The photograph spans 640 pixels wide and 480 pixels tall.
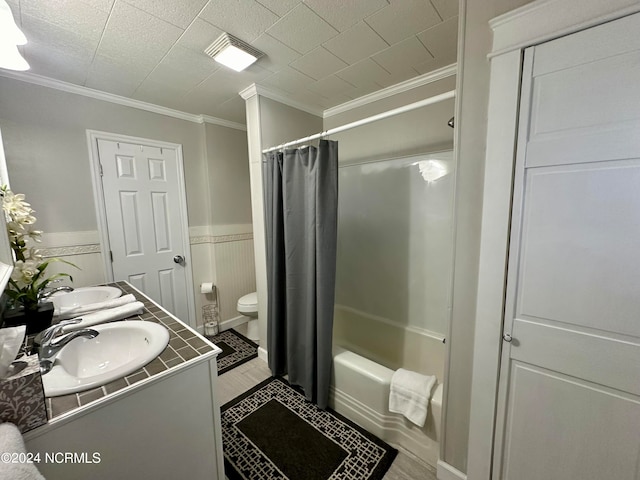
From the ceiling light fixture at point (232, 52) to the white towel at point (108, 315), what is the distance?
1528 millimetres

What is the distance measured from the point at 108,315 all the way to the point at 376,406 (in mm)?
1563

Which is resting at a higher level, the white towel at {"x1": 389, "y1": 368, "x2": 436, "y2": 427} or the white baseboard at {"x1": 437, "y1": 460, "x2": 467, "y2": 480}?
the white towel at {"x1": 389, "y1": 368, "x2": 436, "y2": 427}

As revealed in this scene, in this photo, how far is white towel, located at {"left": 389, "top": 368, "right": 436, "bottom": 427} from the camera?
52.3 inches

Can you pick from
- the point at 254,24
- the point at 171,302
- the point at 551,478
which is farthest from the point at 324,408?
the point at 254,24

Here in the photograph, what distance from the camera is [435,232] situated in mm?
1945

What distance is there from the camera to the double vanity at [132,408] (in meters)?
0.73

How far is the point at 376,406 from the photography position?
4.96ft

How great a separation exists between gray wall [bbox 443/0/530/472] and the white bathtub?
0.13 meters

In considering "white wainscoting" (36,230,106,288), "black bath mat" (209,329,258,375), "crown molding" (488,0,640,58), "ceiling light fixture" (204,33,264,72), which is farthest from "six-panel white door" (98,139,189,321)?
"crown molding" (488,0,640,58)

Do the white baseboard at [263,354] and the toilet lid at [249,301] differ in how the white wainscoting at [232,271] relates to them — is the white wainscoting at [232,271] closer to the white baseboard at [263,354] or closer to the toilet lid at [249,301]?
the toilet lid at [249,301]

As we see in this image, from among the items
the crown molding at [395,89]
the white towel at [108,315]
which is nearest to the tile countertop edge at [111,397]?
the white towel at [108,315]

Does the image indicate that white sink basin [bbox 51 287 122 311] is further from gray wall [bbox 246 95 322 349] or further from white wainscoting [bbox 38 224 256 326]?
gray wall [bbox 246 95 322 349]

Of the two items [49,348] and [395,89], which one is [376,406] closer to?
[49,348]

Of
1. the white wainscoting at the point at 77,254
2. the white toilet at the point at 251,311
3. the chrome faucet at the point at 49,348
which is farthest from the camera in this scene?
the white toilet at the point at 251,311
